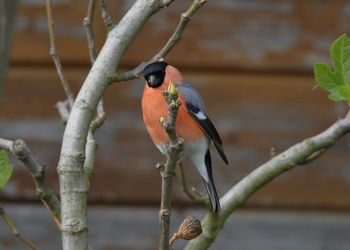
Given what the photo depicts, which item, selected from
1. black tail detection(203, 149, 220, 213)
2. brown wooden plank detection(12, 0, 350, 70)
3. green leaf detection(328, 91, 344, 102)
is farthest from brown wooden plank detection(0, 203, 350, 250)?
green leaf detection(328, 91, 344, 102)

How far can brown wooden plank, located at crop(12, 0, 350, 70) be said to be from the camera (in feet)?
5.61

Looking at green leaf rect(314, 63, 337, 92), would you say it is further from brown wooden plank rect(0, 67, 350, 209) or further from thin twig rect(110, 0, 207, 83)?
brown wooden plank rect(0, 67, 350, 209)

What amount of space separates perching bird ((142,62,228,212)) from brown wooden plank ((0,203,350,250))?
0.59 meters

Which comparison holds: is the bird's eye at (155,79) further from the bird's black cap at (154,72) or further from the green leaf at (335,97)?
the green leaf at (335,97)

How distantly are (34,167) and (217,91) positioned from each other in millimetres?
1068

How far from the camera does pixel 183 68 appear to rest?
5.62 feet

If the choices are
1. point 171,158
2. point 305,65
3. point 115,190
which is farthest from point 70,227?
point 305,65

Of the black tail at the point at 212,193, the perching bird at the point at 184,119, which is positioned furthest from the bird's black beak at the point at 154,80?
the black tail at the point at 212,193

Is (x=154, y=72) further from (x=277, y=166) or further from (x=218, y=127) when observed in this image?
(x=218, y=127)

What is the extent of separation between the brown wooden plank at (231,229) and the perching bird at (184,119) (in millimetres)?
592

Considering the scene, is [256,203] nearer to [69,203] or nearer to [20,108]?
[20,108]

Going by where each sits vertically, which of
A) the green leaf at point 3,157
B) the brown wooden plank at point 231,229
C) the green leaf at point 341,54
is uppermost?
the green leaf at point 341,54

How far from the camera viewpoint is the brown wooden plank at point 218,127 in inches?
67.5

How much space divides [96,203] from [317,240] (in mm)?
590
